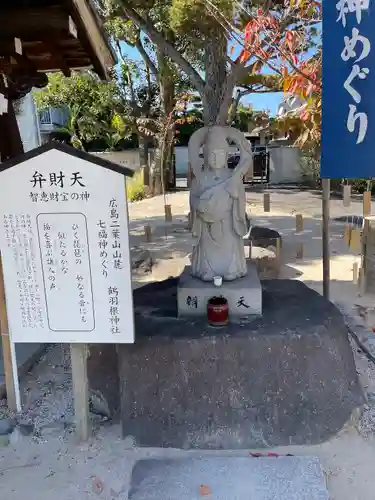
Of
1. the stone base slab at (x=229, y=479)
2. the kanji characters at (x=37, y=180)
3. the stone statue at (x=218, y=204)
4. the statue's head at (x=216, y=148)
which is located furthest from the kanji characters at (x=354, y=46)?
the stone base slab at (x=229, y=479)

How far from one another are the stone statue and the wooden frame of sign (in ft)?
2.87

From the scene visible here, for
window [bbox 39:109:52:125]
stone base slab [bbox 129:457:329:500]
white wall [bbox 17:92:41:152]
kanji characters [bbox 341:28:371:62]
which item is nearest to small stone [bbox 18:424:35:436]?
stone base slab [bbox 129:457:329:500]

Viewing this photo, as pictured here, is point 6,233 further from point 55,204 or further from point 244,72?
point 244,72

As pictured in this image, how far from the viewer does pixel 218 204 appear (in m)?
3.32

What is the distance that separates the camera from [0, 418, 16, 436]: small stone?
3134mm

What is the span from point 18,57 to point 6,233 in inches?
89.7

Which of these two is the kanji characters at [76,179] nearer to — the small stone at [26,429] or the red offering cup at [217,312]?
the red offering cup at [217,312]

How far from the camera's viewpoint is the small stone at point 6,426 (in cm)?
313

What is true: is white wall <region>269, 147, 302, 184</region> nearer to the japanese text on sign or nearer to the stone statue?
the japanese text on sign

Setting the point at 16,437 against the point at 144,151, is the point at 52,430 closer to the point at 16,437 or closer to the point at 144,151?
the point at 16,437

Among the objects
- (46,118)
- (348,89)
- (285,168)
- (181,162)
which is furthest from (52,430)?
(46,118)

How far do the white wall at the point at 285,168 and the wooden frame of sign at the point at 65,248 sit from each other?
15.5 m

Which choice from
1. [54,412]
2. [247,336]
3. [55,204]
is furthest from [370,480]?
[55,204]

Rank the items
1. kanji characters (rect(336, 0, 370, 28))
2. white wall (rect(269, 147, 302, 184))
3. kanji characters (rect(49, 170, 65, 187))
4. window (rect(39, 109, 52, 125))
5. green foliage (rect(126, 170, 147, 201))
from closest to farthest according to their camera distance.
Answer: kanji characters (rect(49, 170, 65, 187)) < kanji characters (rect(336, 0, 370, 28)) < green foliage (rect(126, 170, 147, 201)) < white wall (rect(269, 147, 302, 184)) < window (rect(39, 109, 52, 125))
